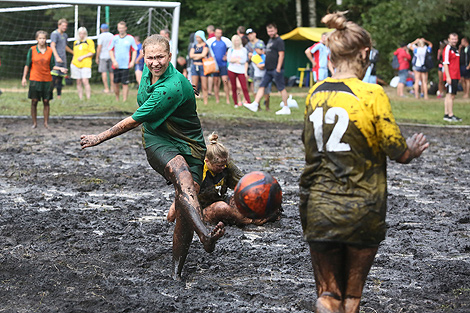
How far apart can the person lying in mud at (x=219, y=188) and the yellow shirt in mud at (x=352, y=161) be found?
9.55ft

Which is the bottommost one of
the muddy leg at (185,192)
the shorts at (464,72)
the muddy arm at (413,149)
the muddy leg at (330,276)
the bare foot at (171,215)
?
the bare foot at (171,215)

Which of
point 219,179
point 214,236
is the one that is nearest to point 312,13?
point 219,179

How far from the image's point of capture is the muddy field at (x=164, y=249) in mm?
4816

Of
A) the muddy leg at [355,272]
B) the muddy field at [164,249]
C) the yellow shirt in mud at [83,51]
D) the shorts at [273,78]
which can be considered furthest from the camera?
the yellow shirt in mud at [83,51]

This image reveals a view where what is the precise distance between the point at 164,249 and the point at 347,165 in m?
2.82

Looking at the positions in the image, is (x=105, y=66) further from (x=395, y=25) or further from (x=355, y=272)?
(x=355, y=272)

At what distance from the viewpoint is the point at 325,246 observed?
12.3 ft

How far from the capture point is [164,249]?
19.8 feet

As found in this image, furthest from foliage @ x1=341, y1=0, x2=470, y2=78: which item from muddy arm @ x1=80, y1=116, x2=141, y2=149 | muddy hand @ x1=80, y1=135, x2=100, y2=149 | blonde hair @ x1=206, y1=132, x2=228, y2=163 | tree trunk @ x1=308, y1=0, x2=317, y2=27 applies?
muddy hand @ x1=80, y1=135, x2=100, y2=149

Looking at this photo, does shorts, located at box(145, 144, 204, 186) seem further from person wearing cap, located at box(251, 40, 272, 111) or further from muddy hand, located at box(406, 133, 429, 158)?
person wearing cap, located at box(251, 40, 272, 111)

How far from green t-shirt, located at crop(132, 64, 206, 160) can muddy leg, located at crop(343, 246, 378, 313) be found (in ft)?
6.13

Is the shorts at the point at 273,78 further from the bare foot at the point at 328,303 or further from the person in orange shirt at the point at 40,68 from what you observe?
the bare foot at the point at 328,303

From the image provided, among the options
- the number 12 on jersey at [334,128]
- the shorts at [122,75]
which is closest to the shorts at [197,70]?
the shorts at [122,75]

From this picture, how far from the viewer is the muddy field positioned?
15.8 feet
